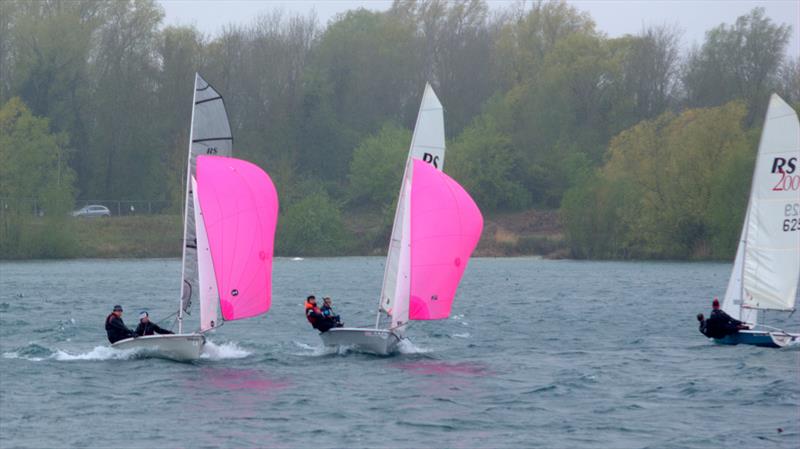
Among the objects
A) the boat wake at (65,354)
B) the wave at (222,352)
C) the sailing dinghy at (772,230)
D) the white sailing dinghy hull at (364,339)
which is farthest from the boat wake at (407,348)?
the sailing dinghy at (772,230)

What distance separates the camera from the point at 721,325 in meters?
29.3

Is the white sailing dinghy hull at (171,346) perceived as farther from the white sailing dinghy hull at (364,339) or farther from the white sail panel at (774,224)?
the white sail panel at (774,224)

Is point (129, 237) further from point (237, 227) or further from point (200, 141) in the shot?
point (237, 227)

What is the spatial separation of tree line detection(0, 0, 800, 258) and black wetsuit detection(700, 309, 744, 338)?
42541mm

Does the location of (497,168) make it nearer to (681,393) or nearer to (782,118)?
(782,118)

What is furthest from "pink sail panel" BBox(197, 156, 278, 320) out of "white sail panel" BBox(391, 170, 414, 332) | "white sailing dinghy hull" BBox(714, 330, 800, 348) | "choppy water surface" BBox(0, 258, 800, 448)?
"white sailing dinghy hull" BBox(714, 330, 800, 348)

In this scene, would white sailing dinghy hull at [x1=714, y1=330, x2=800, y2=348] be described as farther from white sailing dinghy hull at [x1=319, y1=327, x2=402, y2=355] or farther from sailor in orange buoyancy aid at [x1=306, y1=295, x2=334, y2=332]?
sailor in orange buoyancy aid at [x1=306, y1=295, x2=334, y2=332]

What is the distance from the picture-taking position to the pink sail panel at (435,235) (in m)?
27.2

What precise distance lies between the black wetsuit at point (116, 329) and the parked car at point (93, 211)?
185 feet

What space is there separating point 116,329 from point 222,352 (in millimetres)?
2495

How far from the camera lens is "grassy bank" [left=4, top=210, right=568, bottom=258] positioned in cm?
7656

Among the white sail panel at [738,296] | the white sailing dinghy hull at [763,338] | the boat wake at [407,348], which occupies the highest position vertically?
the white sail panel at [738,296]

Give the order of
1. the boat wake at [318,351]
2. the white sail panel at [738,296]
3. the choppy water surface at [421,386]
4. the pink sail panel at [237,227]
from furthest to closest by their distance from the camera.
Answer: the white sail panel at [738,296] < the boat wake at [318,351] < the pink sail panel at [237,227] < the choppy water surface at [421,386]

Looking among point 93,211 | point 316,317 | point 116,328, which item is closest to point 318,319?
point 316,317
